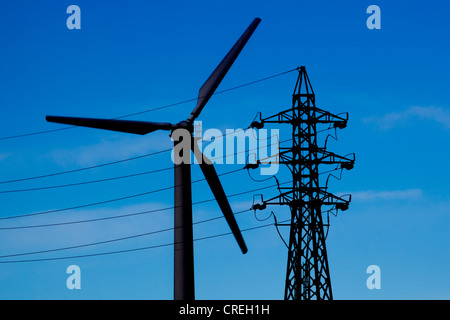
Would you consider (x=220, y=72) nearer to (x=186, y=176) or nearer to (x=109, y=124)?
(x=109, y=124)

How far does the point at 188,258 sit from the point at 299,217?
18.6 m

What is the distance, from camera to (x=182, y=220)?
37.3m

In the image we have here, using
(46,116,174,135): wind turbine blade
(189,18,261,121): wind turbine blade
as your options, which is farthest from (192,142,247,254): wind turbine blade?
(46,116,174,135): wind turbine blade

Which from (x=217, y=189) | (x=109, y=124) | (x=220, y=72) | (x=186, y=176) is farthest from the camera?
(x=220, y=72)

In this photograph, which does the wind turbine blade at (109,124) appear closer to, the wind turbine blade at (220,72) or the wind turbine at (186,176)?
the wind turbine at (186,176)

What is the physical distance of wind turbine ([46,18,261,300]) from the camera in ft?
121

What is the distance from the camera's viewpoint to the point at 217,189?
1645 inches

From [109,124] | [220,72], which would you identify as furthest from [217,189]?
[220,72]

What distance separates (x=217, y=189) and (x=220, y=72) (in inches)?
230

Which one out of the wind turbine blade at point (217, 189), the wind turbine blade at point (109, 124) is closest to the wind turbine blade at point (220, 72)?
the wind turbine blade at point (217, 189)
